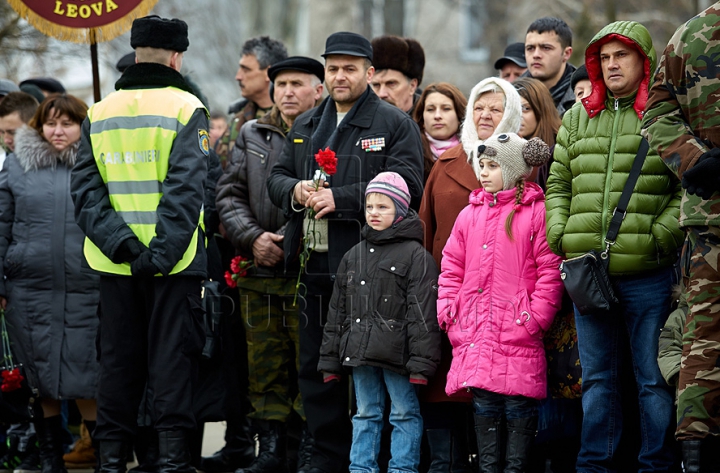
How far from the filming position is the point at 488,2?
3091cm

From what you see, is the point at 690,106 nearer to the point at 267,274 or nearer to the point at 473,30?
the point at 267,274

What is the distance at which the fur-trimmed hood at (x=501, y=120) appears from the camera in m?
6.57

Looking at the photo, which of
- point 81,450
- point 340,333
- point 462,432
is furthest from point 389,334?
point 81,450

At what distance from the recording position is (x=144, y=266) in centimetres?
640

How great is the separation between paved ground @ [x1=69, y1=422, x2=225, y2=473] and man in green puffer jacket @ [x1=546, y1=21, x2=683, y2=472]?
3.39m

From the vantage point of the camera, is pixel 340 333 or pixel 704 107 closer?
pixel 704 107

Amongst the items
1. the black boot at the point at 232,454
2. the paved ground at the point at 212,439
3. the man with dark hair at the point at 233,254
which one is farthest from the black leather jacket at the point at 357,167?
the paved ground at the point at 212,439

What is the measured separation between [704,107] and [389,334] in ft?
6.98

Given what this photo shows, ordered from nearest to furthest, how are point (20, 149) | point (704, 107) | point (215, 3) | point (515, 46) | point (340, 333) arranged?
1. point (704, 107)
2. point (340, 333)
3. point (20, 149)
4. point (515, 46)
5. point (215, 3)

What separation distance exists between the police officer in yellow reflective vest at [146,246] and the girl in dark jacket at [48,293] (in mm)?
770

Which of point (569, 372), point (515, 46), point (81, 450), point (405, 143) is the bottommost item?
point (81, 450)

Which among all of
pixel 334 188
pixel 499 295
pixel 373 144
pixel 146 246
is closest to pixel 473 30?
pixel 373 144

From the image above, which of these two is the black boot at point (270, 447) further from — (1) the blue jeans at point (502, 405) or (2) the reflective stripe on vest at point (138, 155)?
(1) the blue jeans at point (502, 405)

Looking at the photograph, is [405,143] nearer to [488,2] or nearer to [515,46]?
[515,46]
